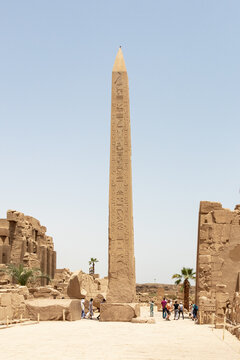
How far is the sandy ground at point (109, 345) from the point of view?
731 cm

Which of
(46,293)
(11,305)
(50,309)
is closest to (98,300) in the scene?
(46,293)

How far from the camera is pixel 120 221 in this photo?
52.1 feet

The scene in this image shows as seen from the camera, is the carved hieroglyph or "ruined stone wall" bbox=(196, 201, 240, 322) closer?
the carved hieroglyph

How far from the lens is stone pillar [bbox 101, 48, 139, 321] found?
15875 millimetres

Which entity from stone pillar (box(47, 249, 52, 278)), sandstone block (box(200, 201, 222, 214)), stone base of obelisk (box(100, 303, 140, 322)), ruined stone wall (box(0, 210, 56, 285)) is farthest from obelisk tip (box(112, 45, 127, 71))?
stone pillar (box(47, 249, 52, 278))

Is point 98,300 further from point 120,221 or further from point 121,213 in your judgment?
point 121,213

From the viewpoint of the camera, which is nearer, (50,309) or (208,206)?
(50,309)

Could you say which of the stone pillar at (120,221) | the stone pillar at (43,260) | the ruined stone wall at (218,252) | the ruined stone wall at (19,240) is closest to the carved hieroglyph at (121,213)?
the stone pillar at (120,221)

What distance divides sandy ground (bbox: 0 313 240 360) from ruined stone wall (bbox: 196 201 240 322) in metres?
6.53

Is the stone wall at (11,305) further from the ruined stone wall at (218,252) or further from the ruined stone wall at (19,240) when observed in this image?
the ruined stone wall at (19,240)

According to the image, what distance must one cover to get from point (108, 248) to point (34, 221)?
21.4 m

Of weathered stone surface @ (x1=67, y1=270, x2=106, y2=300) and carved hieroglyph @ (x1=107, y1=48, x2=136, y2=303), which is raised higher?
carved hieroglyph @ (x1=107, y1=48, x2=136, y2=303)

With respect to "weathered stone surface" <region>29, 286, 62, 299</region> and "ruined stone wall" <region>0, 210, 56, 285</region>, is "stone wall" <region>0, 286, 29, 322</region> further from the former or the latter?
"ruined stone wall" <region>0, 210, 56, 285</region>

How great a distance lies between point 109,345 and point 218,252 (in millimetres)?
9652
